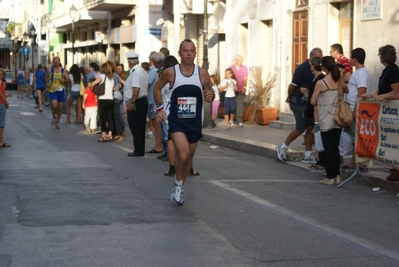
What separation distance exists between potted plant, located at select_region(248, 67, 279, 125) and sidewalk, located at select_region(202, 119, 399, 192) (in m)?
0.29

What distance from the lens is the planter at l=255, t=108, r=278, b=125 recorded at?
2206 centimetres

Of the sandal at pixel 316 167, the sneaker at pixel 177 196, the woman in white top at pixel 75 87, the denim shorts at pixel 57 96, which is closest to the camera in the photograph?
the sneaker at pixel 177 196

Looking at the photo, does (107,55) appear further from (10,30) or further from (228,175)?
(10,30)

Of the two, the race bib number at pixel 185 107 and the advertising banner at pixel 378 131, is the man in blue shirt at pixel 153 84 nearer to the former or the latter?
the advertising banner at pixel 378 131

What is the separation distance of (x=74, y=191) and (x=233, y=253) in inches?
149

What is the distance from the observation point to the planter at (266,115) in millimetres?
22062

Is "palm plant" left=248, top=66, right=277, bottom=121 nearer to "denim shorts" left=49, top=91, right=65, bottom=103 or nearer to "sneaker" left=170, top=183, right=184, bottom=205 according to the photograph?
"denim shorts" left=49, top=91, right=65, bottom=103

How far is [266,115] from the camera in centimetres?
2208

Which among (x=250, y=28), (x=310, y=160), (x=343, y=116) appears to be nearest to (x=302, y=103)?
(x=310, y=160)

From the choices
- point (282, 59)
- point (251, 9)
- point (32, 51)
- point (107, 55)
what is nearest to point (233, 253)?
point (282, 59)

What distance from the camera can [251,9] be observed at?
2509cm

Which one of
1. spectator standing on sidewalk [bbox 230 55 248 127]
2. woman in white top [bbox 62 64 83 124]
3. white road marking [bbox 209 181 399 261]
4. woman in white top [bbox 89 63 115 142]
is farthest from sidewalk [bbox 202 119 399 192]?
woman in white top [bbox 62 64 83 124]

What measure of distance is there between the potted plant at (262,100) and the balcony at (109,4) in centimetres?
1542

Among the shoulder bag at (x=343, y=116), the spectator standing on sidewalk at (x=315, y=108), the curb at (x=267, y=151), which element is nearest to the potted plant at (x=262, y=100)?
the curb at (x=267, y=151)
